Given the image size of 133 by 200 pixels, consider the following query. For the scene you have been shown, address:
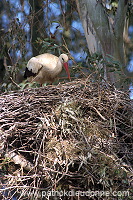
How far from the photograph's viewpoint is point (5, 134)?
402 cm

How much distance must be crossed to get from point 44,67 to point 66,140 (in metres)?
2.76

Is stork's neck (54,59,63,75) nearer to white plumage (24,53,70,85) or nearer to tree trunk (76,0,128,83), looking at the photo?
white plumage (24,53,70,85)

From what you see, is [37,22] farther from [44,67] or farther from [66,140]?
[66,140]

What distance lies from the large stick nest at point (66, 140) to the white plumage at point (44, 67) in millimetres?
1851

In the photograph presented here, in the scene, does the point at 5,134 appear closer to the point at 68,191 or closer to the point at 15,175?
the point at 15,175

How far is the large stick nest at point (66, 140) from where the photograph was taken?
3746mm

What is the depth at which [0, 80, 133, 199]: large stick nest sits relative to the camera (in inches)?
147

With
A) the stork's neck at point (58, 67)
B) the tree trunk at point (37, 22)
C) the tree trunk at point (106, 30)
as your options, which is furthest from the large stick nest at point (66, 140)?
the tree trunk at point (37, 22)

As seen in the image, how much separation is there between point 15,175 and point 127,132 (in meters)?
1.45

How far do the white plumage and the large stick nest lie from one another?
72.9 inches

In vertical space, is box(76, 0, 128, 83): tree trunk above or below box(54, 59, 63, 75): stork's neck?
above

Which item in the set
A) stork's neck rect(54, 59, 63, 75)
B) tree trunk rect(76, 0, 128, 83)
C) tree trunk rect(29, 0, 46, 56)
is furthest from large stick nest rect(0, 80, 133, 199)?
tree trunk rect(29, 0, 46, 56)

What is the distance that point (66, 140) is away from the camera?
13.3 ft

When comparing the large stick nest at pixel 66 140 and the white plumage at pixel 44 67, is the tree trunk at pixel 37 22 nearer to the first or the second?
the white plumage at pixel 44 67
